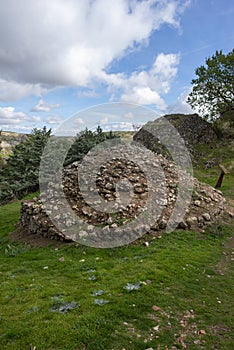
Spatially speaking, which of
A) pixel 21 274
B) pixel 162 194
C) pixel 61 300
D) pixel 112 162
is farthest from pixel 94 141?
pixel 61 300

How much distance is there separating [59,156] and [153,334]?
21.6m

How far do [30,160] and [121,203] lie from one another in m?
18.5

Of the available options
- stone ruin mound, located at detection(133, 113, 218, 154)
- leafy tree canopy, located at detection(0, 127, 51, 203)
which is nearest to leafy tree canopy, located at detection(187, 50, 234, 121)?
stone ruin mound, located at detection(133, 113, 218, 154)

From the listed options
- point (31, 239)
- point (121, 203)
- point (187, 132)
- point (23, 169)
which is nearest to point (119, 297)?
point (121, 203)

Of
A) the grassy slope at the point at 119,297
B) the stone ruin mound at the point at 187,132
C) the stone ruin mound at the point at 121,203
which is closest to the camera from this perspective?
the grassy slope at the point at 119,297

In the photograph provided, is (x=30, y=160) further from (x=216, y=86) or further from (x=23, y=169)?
(x=216, y=86)

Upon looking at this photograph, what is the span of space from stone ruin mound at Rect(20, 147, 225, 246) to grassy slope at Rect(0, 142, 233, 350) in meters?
0.92

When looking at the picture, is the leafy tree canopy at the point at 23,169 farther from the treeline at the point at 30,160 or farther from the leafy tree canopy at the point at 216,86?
the leafy tree canopy at the point at 216,86

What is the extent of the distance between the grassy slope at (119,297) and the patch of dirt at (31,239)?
462mm

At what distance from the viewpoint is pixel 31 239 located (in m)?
11.1

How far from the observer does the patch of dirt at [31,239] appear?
33.9 feet

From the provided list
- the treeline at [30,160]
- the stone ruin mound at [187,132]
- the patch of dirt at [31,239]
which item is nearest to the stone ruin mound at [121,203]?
the patch of dirt at [31,239]

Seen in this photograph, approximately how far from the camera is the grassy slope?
4.88 metres

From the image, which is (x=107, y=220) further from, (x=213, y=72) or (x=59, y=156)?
(x=213, y=72)
